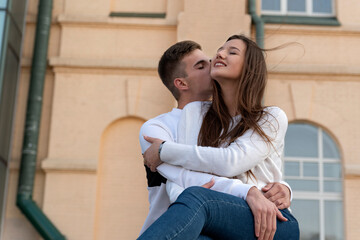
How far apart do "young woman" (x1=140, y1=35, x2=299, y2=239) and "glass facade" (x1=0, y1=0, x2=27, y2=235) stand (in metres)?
6.38

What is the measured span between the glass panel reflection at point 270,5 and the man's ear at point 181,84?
666cm

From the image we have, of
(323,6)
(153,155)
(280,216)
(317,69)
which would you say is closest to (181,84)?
(153,155)

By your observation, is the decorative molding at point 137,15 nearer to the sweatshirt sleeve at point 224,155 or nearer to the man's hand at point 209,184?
the sweatshirt sleeve at point 224,155

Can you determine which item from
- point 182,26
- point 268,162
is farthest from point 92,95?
point 268,162

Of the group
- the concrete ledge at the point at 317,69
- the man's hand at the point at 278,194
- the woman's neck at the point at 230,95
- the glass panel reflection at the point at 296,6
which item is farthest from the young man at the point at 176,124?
the glass panel reflection at the point at 296,6

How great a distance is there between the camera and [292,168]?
374 inches

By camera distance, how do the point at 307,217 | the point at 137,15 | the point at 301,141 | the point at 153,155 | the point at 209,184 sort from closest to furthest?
the point at 209,184, the point at 153,155, the point at 307,217, the point at 301,141, the point at 137,15

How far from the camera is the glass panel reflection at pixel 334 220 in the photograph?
927 cm

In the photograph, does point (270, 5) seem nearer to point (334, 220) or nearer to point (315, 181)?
point (315, 181)

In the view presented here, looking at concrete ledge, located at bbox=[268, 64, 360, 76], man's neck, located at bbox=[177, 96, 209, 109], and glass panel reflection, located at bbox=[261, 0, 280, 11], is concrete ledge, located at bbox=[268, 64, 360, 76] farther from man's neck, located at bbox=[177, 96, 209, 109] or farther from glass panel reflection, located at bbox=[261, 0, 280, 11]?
man's neck, located at bbox=[177, 96, 209, 109]

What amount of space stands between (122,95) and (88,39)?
1.04 meters

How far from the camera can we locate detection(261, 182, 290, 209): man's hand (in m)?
3.09

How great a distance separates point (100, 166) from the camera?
9547 mm

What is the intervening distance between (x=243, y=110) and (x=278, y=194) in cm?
49
